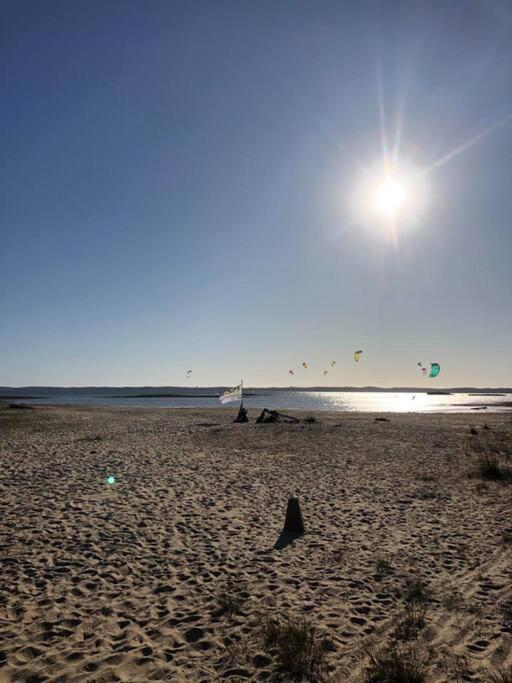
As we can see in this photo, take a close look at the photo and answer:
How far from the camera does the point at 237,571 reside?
26.3ft

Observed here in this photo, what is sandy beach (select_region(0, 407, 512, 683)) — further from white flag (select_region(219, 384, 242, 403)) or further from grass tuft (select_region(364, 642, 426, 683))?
white flag (select_region(219, 384, 242, 403))

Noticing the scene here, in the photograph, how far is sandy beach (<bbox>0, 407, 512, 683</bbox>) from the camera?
5379 mm

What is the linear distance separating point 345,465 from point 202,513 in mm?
9619

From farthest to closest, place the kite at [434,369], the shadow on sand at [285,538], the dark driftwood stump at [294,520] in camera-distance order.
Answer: the kite at [434,369], the dark driftwood stump at [294,520], the shadow on sand at [285,538]

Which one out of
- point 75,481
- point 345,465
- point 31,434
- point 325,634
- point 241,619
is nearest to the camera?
point 325,634

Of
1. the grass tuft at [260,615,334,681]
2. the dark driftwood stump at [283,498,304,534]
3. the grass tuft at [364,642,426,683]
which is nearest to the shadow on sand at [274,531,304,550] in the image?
the dark driftwood stump at [283,498,304,534]

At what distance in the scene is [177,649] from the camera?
5.52 m

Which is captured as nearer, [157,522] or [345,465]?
[157,522]

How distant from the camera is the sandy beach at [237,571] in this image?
538 centimetres

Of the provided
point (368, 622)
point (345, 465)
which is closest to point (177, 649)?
point (368, 622)

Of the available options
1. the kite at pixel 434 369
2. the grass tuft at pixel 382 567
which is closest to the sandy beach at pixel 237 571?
the grass tuft at pixel 382 567

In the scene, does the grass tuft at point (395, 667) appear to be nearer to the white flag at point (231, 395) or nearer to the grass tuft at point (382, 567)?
the grass tuft at point (382, 567)

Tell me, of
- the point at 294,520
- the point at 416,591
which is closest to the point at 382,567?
the point at 416,591

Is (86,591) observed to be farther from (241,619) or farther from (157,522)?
(157,522)
